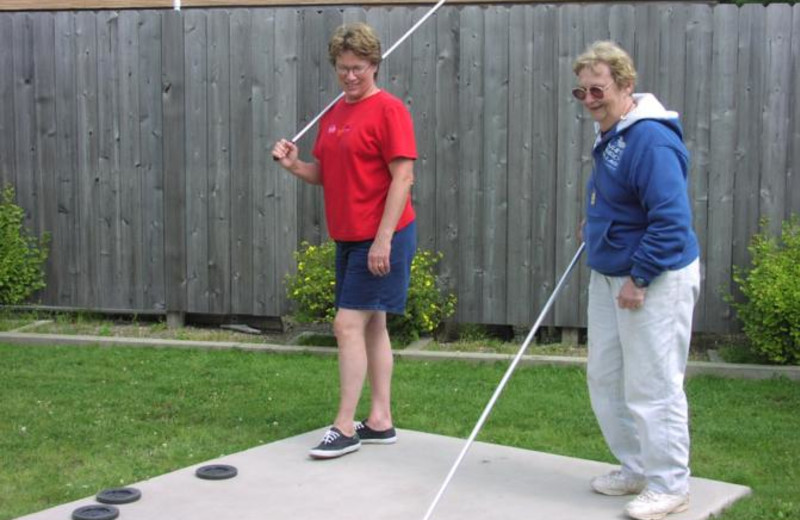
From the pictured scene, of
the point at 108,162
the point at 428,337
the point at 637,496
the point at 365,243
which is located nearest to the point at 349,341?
the point at 365,243

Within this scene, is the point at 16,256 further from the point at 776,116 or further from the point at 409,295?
the point at 776,116

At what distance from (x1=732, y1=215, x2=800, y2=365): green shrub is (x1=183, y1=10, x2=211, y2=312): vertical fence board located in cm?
344

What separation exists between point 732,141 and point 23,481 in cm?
450

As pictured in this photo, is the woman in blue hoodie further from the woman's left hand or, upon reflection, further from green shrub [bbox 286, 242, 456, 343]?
green shrub [bbox 286, 242, 456, 343]

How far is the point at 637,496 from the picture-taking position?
4059 mm

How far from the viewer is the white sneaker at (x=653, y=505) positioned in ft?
12.7

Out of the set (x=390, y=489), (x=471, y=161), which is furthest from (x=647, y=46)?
(x=390, y=489)

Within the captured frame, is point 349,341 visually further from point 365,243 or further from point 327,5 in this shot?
point 327,5

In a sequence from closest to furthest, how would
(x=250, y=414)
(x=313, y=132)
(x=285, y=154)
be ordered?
(x=285, y=154), (x=250, y=414), (x=313, y=132)

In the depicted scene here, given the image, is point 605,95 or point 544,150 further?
point 544,150

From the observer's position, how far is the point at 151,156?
7.77 metres

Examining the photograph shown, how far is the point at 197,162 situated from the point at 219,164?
156 millimetres

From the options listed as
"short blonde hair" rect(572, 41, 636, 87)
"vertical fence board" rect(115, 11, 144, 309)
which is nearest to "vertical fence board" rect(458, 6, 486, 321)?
"vertical fence board" rect(115, 11, 144, 309)

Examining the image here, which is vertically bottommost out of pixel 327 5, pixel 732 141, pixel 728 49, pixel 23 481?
pixel 23 481
